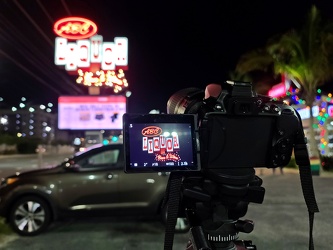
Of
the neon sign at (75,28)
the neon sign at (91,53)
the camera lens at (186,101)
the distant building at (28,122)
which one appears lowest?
the camera lens at (186,101)

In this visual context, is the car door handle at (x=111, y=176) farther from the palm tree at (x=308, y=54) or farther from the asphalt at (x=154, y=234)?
the palm tree at (x=308, y=54)

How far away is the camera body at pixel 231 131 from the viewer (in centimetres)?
186

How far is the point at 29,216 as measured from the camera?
6008 millimetres

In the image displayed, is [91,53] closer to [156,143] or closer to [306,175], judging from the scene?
[156,143]

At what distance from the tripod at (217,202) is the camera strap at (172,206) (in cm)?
9

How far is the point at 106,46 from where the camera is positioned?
2083 centimetres

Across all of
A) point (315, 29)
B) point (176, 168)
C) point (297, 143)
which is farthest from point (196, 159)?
point (315, 29)

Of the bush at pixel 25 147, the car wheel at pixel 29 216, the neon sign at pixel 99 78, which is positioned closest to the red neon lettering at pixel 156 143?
the car wheel at pixel 29 216

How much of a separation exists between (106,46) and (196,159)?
19720 millimetres

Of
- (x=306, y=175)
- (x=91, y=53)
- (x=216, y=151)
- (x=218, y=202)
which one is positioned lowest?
(x=218, y=202)

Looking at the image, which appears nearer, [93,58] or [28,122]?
[93,58]

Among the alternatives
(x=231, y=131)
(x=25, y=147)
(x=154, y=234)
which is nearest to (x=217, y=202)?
(x=231, y=131)

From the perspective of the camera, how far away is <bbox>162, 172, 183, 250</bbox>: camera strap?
1790mm

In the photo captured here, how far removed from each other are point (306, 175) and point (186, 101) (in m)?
0.70
